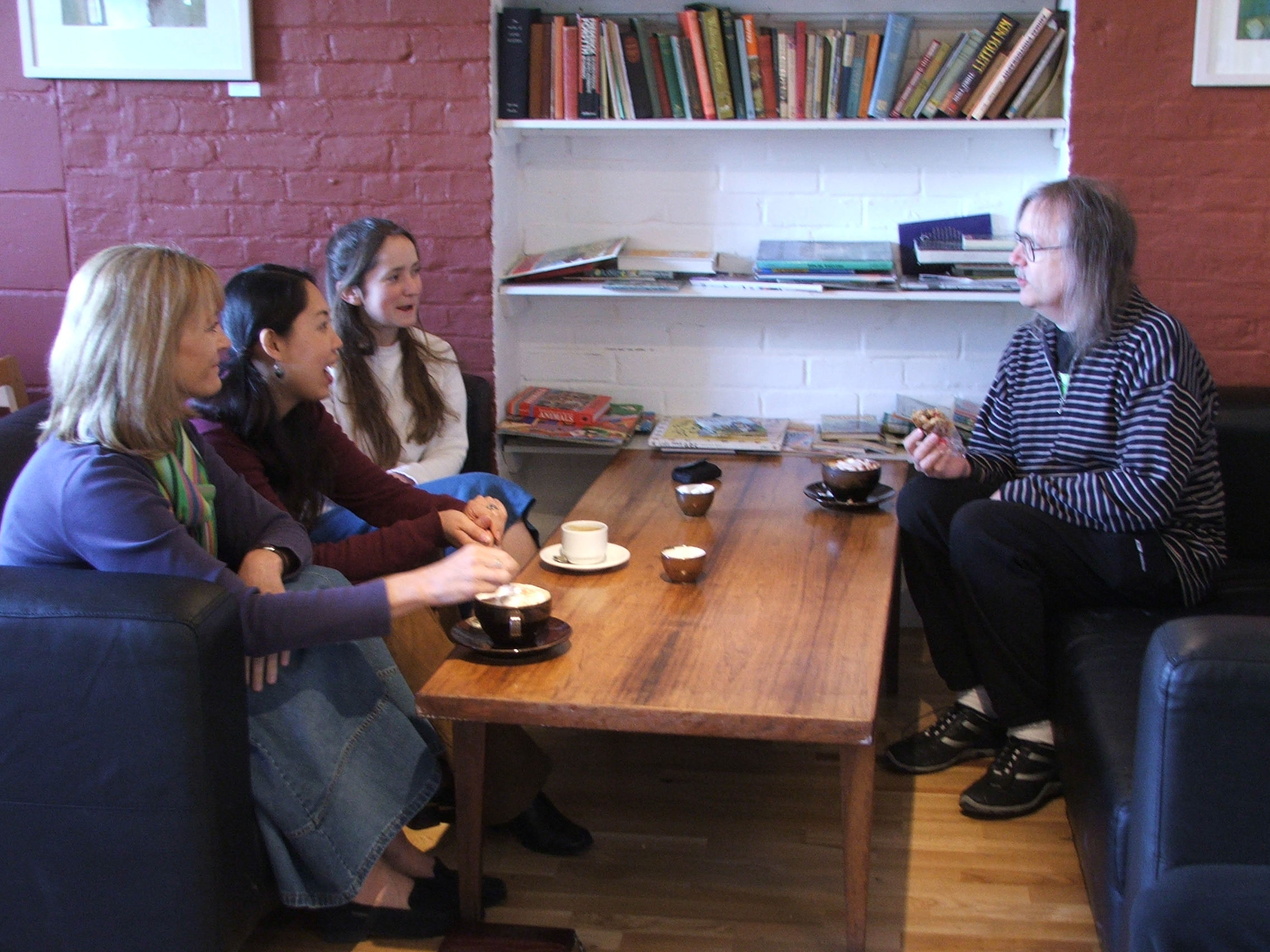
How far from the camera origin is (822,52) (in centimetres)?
312

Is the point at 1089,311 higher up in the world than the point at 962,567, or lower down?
higher up

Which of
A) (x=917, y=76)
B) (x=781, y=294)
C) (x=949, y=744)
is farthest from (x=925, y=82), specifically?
(x=949, y=744)

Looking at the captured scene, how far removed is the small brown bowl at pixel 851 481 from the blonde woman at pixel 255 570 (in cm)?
97

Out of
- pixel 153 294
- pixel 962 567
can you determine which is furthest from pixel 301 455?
pixel 962 567

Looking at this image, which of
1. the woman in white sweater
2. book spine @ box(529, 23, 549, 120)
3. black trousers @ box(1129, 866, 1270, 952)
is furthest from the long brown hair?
black trousers @ box(1129, 866, 1270, 952)

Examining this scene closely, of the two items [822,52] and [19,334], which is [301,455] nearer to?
[19,334]

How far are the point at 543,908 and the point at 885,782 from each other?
80cm

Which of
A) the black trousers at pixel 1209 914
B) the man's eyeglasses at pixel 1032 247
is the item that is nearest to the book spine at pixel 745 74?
the man's eyeglasses at pixel 1032 247

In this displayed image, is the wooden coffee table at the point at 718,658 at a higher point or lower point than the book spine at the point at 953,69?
lower

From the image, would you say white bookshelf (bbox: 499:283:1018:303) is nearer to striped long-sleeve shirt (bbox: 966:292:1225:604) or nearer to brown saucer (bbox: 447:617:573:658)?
striped long-sleeve shirt (bbox: 966:292:1225:604)

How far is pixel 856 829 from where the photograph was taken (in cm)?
180

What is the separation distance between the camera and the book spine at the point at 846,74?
3080mm

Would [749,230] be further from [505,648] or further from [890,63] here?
[505,648]

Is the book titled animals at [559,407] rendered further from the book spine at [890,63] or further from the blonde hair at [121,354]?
the blonde hair at [121,354]
